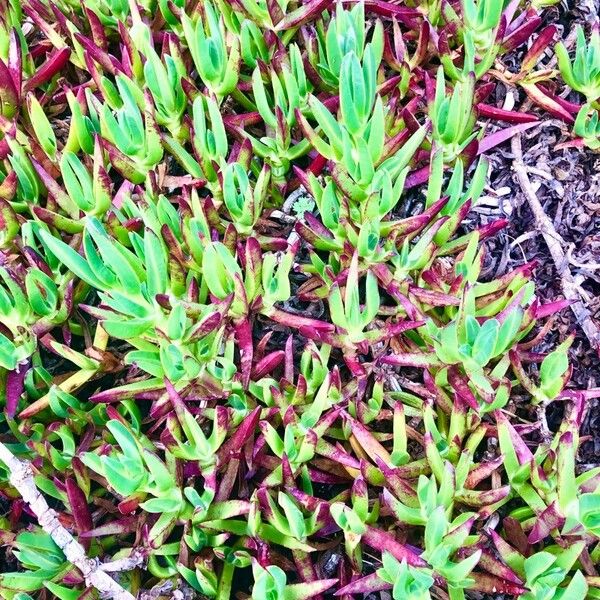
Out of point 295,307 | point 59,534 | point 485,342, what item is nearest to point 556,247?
point 485,342

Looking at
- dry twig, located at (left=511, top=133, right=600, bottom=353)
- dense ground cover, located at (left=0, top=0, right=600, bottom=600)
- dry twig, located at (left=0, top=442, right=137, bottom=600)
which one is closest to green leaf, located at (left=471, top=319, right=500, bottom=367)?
dense ground cover, located at (left=0, top=0, right=600, bottom=600)

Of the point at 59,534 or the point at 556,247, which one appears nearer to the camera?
the point at 59,534

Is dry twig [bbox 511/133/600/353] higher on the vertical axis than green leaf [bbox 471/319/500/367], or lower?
lower

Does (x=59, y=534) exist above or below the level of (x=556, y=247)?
above

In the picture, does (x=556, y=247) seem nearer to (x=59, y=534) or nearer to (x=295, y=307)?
(x=295, y=307)

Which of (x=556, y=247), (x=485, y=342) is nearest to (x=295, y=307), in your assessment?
(x=485, y=342)

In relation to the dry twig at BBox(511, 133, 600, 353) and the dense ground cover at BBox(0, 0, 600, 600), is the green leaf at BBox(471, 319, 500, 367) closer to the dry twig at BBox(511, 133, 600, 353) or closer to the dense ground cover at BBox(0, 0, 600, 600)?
the dense ground cover at BBox(0, 0, 600, 600)
